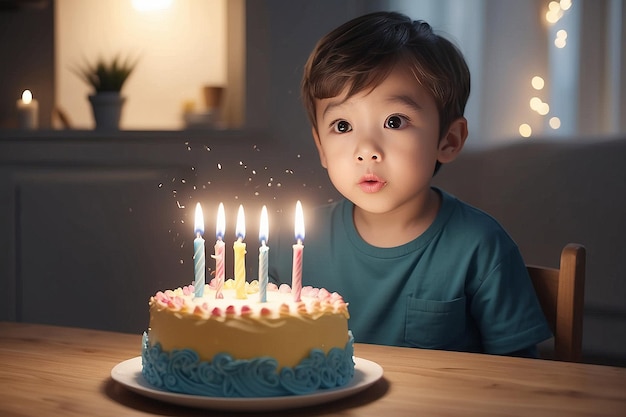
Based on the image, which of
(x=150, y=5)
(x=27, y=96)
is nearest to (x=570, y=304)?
(x=27, y=96)

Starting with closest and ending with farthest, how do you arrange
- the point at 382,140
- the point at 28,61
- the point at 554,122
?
the point at 382,140, the point at 554,122, the point at 28,61

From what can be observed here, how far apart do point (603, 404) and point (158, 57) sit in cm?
283

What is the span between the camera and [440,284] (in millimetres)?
1498

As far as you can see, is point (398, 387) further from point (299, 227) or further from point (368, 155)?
point (368, 155)

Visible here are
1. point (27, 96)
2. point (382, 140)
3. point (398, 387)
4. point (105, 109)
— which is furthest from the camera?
point (27, 96)

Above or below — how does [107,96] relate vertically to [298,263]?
above

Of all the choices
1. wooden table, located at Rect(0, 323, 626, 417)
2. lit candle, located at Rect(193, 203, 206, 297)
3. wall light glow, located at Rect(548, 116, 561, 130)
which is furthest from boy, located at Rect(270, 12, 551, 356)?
wall light glow, located at Rect(548, 116, 561, 130)

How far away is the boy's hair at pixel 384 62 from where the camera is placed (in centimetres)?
144

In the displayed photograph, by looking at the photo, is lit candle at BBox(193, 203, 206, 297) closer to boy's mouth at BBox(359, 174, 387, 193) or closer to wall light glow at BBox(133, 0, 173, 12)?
boy's mouth at BBox(359, 174, 387, 193)

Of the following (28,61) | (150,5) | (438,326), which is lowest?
(438,326)

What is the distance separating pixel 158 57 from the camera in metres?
3.43

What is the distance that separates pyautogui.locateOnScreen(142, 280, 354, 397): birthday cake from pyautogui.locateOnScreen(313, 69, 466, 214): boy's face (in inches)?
20.6

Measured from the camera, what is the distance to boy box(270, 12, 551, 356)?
1424 mm

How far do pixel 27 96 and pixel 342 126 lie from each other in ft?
6.87
